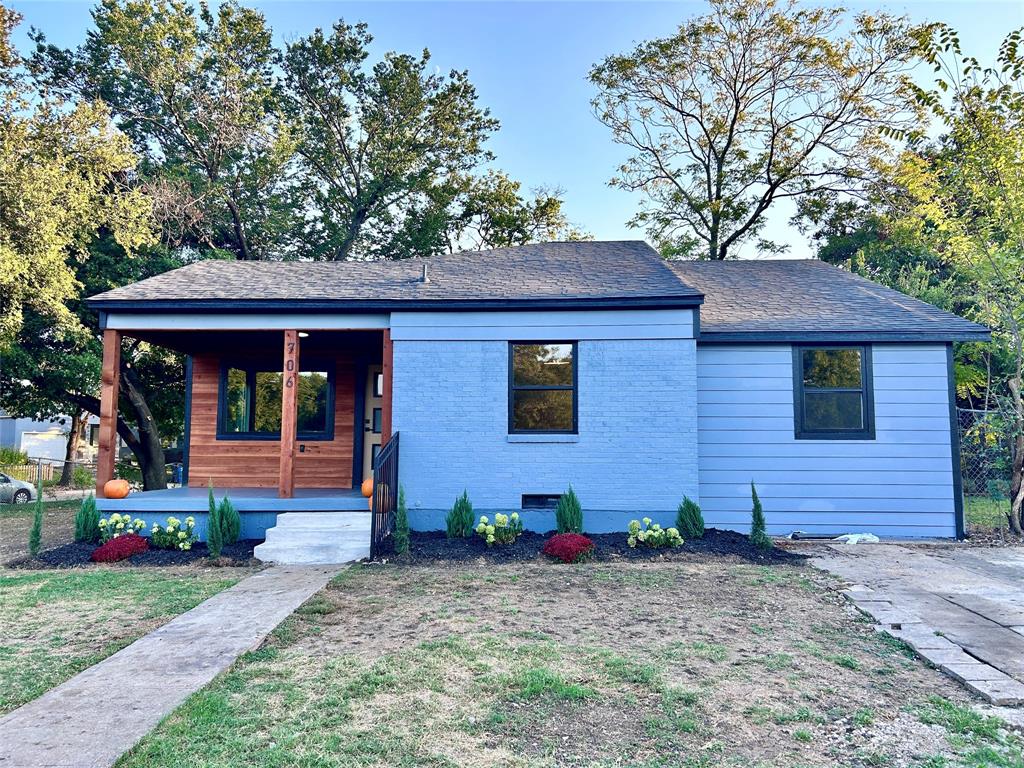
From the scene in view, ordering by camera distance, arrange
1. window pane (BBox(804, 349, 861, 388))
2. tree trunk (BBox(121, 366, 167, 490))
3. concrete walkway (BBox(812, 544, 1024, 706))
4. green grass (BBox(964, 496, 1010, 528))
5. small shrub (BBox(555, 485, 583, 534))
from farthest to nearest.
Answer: tree trunk (BBox(121, 366, 167, 490))
green grass (BBox(964, 496, 1010, 528))
window pane (BBox(804, 349, 861, 388))
small shrub (BBox(555, 485, 583, 534))
concrete walkway (BBox(812, 544, 1024, 706))

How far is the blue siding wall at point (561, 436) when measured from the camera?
817 cm

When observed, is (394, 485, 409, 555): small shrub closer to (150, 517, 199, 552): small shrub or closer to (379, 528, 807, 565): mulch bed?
(379, 528, 807, 565): mulch bed

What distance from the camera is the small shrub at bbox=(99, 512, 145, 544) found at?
7871 mm

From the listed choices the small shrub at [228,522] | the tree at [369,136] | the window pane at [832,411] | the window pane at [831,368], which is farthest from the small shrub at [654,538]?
the tree at [369,136]

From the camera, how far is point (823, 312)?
909 cm

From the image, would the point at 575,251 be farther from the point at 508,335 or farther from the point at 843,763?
the point at 843,763

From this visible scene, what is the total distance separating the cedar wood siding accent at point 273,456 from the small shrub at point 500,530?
3.31 m

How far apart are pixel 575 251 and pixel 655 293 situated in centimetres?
290

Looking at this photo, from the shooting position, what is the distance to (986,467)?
37.0 ft

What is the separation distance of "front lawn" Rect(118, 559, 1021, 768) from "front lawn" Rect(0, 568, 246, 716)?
1084 mm

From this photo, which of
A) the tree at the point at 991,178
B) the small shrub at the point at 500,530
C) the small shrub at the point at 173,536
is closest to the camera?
the small shrub at the point at 500,530

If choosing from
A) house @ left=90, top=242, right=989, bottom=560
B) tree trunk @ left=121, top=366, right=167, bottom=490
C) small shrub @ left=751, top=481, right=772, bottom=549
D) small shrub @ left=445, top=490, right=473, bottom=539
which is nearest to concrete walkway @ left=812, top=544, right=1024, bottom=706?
small shrub @ left=751, top=481, right=772, bottom=549

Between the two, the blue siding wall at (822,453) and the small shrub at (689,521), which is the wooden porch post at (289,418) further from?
the blue siding wall at (822,453)

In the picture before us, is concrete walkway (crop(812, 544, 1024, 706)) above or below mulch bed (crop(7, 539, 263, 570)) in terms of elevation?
above
